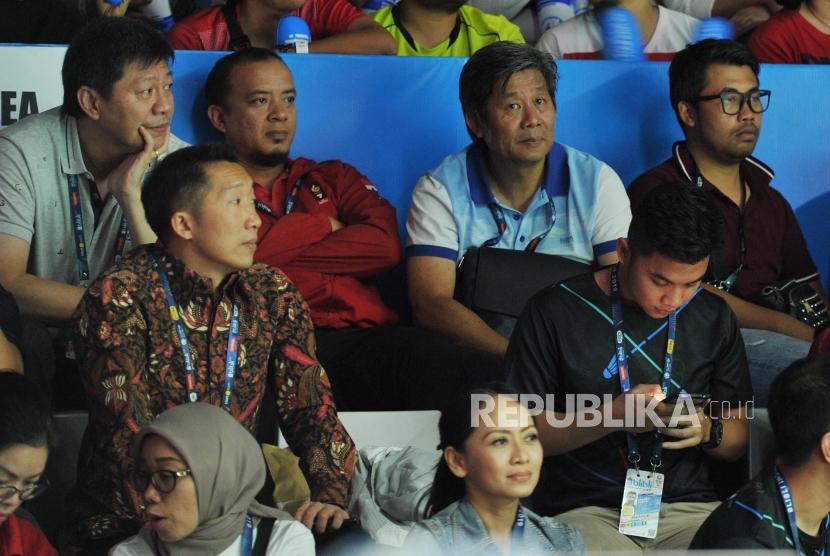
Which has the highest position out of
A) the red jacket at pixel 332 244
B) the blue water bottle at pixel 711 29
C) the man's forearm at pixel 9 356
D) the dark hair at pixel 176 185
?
the blue water bottle at pixel 711 29

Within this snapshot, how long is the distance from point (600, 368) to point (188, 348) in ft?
3.17

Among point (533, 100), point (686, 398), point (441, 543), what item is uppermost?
point (533, 100)

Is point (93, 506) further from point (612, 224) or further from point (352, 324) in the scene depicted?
point (612, 224)

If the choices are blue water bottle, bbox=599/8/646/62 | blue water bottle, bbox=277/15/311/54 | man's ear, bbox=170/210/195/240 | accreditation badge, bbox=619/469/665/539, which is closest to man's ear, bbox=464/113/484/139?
blue water bottle, bbox=277/15/311/54

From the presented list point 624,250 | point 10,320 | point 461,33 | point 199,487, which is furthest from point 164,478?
point 461,33

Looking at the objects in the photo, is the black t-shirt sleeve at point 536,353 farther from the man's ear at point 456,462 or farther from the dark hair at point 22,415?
the dark hair at point 22,415

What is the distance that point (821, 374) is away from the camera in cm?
277

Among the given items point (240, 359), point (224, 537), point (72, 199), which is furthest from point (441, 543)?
point (72, 199)

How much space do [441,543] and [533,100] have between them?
5.77 feet

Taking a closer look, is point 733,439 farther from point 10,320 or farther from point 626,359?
point 10,320

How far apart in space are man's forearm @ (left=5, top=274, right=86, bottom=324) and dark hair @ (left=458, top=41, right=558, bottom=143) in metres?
1.34

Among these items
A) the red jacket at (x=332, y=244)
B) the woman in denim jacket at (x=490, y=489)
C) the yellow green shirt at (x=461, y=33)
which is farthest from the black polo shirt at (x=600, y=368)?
the yellow green shirt at (x=461, y=33)

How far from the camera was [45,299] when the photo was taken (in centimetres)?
357

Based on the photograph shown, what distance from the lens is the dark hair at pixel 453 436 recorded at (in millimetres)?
2793
